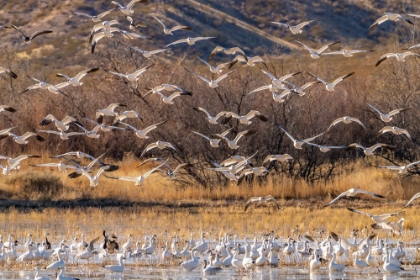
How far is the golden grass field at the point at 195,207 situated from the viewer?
20172 mm

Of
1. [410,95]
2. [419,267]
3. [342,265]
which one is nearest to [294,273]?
[342,265]

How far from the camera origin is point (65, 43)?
69.8 metres

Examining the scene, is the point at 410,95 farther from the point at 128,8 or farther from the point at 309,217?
the point at 128,8

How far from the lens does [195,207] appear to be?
77.7 feet

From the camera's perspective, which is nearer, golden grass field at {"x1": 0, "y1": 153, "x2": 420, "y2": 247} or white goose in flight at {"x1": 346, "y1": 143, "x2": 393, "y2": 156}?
white goose in flight at {"x1": 346, "y1": 143, "x2": 393, "y2": 156}

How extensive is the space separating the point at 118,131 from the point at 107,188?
5838 millimetres

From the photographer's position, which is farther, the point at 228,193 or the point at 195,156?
the point at 195,156

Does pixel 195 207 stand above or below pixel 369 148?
below

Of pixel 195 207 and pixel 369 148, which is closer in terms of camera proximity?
pixel 369 148

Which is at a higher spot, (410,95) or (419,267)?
(410,95)

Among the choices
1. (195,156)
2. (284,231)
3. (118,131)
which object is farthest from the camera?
(118,131)

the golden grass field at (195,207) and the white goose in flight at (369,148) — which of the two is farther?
the golden grass field at (195,207)

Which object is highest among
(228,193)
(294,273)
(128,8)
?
(128,8)

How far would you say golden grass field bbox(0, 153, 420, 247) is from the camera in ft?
66.2
